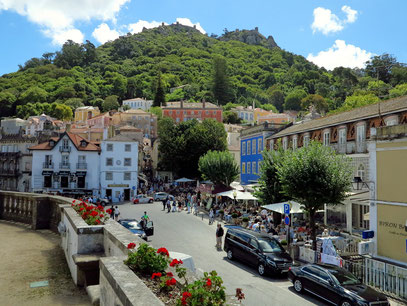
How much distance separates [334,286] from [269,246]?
4.56 meters

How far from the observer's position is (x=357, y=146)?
2423 cm

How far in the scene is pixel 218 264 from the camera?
16.8 m

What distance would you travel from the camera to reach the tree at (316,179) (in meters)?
17.7

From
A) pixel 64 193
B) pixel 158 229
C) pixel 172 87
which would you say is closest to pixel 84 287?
pixel 158 229

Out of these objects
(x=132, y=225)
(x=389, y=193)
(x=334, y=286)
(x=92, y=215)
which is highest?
(x=389, y=193)

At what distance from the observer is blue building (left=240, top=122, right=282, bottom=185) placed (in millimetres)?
39781

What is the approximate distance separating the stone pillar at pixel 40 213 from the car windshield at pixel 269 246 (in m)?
9.20


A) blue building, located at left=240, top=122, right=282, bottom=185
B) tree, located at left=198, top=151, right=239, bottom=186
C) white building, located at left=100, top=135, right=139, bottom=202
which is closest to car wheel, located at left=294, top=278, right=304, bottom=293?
blue building, located at left=240, top=122, right=282, bottom=185

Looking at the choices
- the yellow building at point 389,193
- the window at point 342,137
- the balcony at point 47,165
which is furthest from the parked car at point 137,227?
the balcony at point 47,165

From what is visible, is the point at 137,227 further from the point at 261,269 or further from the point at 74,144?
the point at 74,144

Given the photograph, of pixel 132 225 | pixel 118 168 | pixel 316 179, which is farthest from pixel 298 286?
pixel 118 168

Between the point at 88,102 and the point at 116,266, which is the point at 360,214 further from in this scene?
the point at 88,102

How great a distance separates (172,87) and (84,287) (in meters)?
168

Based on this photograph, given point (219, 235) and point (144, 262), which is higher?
point (144, 262)
